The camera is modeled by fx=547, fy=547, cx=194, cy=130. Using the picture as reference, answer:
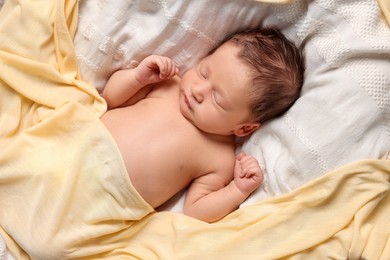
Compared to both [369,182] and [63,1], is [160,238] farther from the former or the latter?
[63,1]

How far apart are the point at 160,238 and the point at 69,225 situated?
207mm

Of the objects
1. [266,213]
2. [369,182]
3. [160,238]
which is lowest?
[160,238]

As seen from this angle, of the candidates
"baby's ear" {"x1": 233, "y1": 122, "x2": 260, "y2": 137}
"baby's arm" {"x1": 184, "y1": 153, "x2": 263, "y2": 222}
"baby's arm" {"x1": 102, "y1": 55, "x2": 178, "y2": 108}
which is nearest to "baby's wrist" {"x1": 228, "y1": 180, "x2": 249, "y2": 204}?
"baby's arm" {"x1": 184, "y1": 153, "x2": 263, "y2": 222}

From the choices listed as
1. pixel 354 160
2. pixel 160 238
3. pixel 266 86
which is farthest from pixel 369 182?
pixel 160 238

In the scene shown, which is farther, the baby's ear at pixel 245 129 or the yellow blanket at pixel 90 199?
the baby's ear at pixel 245 129

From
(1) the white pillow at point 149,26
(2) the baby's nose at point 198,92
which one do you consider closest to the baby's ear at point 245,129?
(2) the baby's nose at point 198,92

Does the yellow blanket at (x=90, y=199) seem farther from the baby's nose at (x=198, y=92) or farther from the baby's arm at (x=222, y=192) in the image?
the baby's nose at (x=198, y=92)

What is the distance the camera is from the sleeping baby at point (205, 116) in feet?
4.09

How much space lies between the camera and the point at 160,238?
125 cm

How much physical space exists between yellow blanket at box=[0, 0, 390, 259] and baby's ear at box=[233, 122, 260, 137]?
0.19 m

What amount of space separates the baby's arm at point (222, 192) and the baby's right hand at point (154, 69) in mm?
263

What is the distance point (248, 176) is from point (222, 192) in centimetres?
7

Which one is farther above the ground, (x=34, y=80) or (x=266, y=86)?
(x=266, y=86)

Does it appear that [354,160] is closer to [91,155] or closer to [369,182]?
[369,182]
